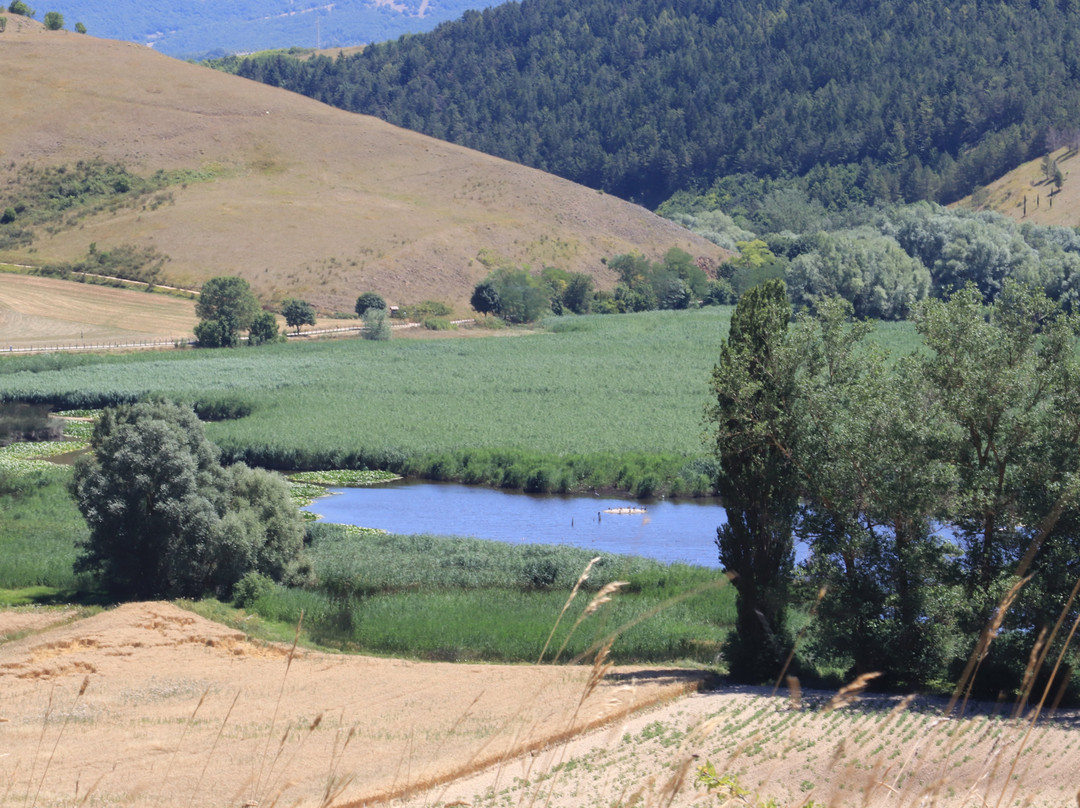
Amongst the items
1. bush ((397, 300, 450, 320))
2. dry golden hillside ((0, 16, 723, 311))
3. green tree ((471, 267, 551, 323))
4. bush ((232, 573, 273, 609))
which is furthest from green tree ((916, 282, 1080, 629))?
dry golden hillside ((0, 16, 723, 311))

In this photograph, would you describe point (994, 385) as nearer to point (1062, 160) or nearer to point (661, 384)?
point (661, 384)

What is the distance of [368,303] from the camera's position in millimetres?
104938

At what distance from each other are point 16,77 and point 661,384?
370 feet

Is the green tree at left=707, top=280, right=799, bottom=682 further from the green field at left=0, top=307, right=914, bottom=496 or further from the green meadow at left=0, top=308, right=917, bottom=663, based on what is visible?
the green field at left=0, top=307, right=914, bottom=496

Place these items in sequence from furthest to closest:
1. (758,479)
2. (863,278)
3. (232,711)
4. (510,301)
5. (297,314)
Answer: (510,301)
(863,278)
(297,314)
(758,479)
(232,711)

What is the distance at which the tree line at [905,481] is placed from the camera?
21922mm

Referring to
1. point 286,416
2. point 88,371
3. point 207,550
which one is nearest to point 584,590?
point 207,550

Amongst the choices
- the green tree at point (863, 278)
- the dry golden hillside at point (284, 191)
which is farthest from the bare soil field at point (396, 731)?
the dry golden hillside at point (284, 191)

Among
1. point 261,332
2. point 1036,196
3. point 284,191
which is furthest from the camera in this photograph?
point 1036,196

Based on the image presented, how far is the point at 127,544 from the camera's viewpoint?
29922mm

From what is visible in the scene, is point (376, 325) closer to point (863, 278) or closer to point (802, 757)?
point (863, 278)

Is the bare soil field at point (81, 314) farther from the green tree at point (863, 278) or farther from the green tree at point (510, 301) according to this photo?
the green tree at point (863, 278)

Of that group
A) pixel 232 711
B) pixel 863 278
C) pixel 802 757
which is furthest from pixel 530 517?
pixel 863 278

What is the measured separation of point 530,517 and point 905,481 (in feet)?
72.2
